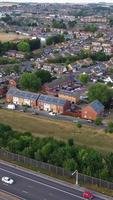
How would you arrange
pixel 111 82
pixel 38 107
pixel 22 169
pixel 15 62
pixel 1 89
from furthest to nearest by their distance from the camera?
pixel 15 62
pixel 111 82
pixel 1 89
pixel 38 107
pixel 22 169

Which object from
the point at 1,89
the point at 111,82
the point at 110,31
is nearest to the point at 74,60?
the point at 111,82

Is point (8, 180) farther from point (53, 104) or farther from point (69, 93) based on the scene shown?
point (69, 93)

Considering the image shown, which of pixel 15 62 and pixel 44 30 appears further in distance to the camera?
pixel 44 30

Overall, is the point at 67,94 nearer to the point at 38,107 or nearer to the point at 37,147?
the point at 38,107

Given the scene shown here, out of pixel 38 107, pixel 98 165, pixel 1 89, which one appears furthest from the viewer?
pixel 1 89

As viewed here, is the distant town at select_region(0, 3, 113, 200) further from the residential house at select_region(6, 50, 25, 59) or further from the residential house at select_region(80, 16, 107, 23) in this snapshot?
the residential house at select_region(80, 16, 107, 23)

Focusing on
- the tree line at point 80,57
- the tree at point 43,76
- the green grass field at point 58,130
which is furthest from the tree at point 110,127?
the tree line at point 80,57

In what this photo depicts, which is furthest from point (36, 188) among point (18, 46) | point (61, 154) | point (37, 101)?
point (18, 46)

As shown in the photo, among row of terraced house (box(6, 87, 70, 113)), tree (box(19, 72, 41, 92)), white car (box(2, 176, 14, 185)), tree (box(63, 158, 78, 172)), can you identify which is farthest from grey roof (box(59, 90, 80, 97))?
white car (box(2, 176, 14, 185))
